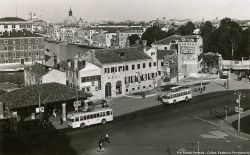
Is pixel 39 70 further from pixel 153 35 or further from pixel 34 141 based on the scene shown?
pixel 153 35

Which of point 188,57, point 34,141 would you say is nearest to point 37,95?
point 34,141

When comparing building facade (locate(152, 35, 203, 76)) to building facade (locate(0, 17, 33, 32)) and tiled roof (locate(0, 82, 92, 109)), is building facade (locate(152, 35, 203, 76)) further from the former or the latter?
building facade (locate(0, 17, 33, 32))

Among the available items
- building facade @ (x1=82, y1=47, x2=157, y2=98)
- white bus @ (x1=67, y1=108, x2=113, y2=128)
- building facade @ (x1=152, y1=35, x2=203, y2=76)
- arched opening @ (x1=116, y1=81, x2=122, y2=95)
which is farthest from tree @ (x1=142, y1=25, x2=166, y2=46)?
white bus @ (x1=67, y1=108, x2=113, y2=128)

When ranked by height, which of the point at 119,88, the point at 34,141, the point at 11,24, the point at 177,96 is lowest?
the point at 34,141

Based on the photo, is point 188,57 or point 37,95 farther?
point 188,57

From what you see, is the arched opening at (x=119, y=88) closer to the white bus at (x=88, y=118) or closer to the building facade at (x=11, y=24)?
the white bus at (x=88, y=118)

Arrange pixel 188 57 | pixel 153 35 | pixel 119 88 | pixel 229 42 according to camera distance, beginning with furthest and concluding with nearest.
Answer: pixel 153 35, pixel 229 42, pixel 188 57, pixel 119 88

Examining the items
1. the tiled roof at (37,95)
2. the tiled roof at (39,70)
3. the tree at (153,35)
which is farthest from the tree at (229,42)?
the tiled roof at (37,95)
